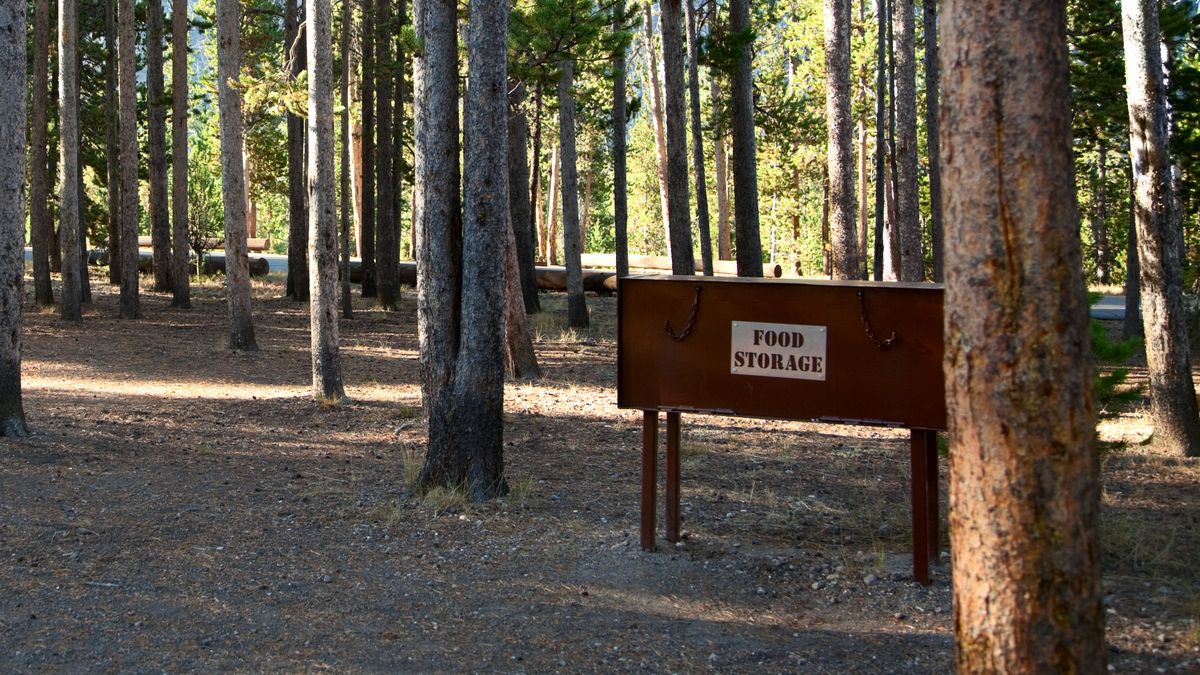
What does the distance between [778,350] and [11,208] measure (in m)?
6.76

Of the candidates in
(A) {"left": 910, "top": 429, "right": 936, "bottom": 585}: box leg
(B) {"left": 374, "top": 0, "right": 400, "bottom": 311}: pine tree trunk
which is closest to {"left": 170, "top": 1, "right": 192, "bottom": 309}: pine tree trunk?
(B) {"left": 374, "top": 0, "right": 400, "bottom": 311}: pine tree trunk

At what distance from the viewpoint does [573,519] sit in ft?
25.2

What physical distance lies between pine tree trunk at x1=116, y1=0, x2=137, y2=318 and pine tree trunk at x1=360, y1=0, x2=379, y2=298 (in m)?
4.23

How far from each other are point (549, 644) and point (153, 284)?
1031 inches

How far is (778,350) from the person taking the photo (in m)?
6.21

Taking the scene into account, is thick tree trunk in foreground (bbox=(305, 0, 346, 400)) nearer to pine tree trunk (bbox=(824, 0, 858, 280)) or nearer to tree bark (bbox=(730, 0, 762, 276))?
tree bark (bbox=(730, 0, 762, 276))

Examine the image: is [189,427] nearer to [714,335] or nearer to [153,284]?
[714,335]

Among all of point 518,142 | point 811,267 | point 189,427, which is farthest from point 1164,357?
point 811,267

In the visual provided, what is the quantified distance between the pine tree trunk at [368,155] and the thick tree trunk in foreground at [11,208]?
12.5 m

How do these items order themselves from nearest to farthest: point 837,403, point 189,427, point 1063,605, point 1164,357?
1. point 1063,605
2. point 837,403
3. point 1164,357
4. point 189,427

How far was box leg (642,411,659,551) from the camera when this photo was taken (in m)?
6.54

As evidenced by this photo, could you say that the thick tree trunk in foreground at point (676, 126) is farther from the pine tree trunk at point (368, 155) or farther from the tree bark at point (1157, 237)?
the pine tree trunk at point (368, 155)

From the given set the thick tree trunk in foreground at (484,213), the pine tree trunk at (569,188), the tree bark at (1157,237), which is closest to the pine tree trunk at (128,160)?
the pine tree trunk at (569,188)

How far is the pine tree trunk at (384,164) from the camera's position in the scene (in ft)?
73.5
